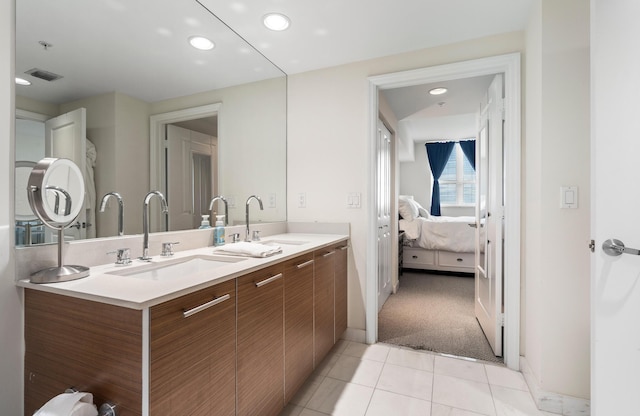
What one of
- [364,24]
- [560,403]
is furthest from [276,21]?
[560,403]

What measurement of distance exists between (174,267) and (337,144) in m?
1.52

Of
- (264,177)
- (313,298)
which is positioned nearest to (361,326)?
(313,298)

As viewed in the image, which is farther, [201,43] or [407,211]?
[407,211]

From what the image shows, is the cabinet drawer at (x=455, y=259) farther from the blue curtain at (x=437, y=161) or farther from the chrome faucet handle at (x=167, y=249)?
the chrome faucet handle at (x=167, y=249)

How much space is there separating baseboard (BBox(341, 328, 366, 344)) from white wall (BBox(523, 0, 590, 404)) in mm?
1116

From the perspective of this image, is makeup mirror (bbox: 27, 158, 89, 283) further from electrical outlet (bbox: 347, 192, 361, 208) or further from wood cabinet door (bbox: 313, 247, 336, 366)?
electrical outlet (bbox: 347, 192, 361, 208)

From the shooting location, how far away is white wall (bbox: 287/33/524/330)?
231cm

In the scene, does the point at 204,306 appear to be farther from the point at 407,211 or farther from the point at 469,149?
the point at 469,149

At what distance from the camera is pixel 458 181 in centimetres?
702

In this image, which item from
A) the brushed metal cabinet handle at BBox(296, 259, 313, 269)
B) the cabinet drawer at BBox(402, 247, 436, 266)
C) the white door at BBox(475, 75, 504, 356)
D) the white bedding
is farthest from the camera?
the cabinet drawer at BBox(402, 247, 436, 266)

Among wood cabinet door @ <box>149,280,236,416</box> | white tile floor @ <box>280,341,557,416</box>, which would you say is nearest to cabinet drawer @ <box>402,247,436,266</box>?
white tile floor @ <box>280,341,557,416</box>

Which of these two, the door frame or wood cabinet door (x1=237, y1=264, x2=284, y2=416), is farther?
the door frame

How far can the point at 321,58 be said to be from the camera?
7.52 feet

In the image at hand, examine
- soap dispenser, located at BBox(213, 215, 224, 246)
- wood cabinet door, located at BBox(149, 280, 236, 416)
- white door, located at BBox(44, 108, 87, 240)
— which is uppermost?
white door, located at BBox(44, 108, 87, 240)
